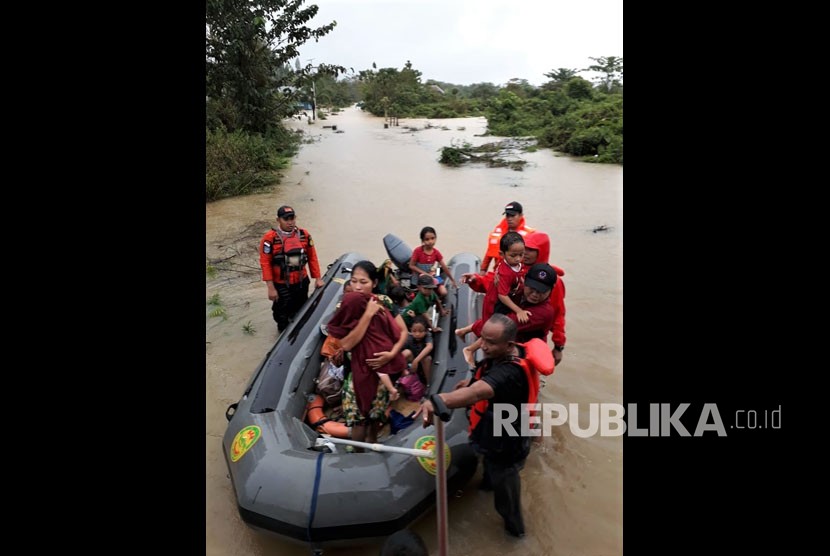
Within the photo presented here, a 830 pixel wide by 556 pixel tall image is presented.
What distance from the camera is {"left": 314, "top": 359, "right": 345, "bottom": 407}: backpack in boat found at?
12.4 feet

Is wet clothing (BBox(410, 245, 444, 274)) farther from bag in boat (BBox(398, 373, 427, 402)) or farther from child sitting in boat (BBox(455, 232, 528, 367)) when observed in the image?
child sitting in boat (BBox(455, 232, 528, 367))

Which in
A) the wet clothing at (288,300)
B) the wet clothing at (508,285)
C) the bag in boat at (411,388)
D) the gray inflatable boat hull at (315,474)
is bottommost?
the gray inflatable boat hull at (315,474)

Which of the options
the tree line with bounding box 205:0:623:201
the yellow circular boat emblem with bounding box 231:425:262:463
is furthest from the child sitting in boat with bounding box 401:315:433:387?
the tree line with bounding box 205:0:623:201

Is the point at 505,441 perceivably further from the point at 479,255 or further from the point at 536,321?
the point at 479,255

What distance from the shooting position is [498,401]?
2.33m

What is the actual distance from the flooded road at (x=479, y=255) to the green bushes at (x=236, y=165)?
1.23 ft

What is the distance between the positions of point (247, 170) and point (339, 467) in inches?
437

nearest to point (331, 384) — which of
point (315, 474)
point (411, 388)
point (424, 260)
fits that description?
point (411, 388)

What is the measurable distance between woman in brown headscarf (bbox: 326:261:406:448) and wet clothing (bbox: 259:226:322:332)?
184cm

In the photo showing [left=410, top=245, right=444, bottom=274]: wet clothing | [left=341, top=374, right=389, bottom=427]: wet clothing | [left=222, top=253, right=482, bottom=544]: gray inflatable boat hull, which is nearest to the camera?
[left=222, top=253, right=482, bottom=544]: gray inflatable boat hull

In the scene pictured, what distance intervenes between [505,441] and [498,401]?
10.6 inches

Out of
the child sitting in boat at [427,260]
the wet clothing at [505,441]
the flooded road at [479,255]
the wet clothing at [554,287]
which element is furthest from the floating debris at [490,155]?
the wet clothing at [505,441]

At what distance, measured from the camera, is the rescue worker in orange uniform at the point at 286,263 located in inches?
181

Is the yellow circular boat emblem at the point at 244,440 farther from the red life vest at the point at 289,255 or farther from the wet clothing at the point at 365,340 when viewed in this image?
the red life vest at the point at 289,255
